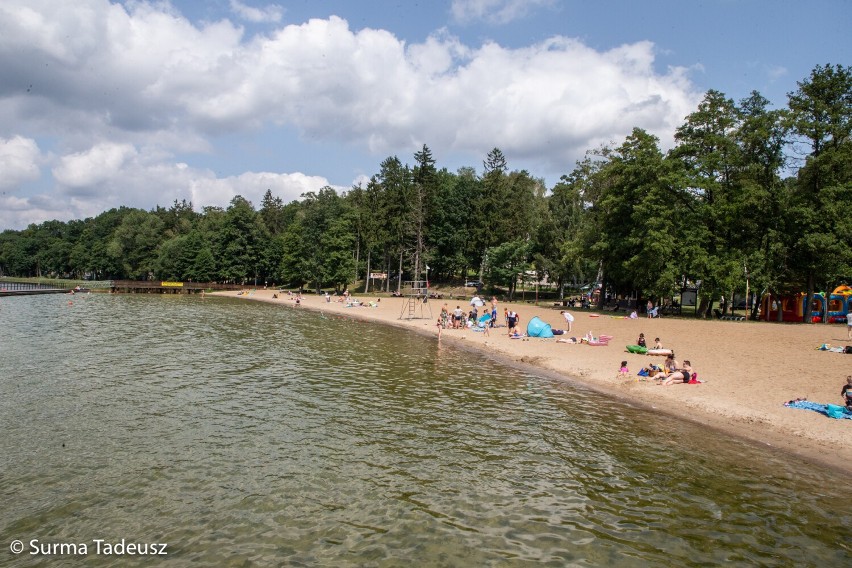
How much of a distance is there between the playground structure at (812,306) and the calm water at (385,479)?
33.5m

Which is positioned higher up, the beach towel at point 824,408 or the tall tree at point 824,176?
the tall tree at point 824,176

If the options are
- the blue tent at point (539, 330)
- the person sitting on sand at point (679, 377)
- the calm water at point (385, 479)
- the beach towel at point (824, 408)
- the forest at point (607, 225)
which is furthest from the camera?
the forest at point (607, 225)

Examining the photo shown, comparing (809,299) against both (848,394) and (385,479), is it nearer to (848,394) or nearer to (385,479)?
(848,394)

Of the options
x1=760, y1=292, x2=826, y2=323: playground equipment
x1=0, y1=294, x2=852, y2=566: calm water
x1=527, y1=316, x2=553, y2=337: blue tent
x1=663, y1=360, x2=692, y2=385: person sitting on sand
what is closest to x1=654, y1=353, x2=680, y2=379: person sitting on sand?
x1=663, y1=360, x2=692, y2=385: person sitting on sand

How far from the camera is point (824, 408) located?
14.0m

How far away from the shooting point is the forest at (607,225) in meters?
36.9

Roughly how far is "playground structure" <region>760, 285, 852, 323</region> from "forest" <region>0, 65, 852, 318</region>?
1074 mm

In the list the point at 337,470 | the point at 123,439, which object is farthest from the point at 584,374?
the point at 123,439

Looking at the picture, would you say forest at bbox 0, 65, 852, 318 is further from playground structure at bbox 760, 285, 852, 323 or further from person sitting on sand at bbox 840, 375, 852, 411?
person sitting on sand at bbox 840, 375, 852, 411

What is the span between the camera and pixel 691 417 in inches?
591

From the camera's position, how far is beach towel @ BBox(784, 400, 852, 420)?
532 inches

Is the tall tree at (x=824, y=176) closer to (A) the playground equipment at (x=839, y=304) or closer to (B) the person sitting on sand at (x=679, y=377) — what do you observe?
(A) the playground equipment at (x=839, y=304)

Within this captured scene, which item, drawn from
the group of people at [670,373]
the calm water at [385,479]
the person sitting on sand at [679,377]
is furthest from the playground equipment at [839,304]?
the calm water at [385,479]

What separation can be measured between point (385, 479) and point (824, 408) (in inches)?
513
